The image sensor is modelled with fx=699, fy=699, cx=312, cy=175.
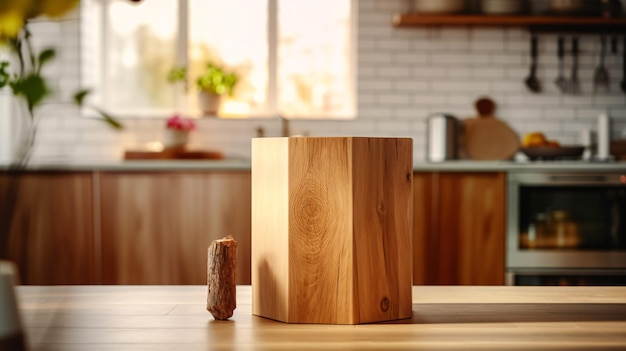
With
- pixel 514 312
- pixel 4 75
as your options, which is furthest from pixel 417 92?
pixel 4 75

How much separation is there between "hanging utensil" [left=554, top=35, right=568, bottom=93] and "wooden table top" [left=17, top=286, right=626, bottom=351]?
3306mm

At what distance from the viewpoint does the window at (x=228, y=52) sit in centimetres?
435

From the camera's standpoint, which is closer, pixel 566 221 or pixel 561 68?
pixel 566 221

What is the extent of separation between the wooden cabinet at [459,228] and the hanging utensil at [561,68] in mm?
1053

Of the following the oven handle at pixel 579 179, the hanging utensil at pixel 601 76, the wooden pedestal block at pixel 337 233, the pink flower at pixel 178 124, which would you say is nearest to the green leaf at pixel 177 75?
the pink flower at pixel 178 124

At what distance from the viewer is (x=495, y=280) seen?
3580mm

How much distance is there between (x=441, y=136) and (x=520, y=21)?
819 mm

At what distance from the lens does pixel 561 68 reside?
428 centimetres

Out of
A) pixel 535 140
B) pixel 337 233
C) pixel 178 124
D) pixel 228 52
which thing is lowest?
pixel 337 233

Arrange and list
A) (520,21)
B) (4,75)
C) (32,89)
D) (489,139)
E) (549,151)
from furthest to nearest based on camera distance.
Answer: (489,139) → (520,21) → (549,151) → (4,75) → (32,89)

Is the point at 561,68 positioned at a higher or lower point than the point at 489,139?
higher

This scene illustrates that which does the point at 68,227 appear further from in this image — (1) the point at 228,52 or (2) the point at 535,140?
(2) the point at 535,140

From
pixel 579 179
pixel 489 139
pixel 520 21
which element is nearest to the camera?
pixel 579 179

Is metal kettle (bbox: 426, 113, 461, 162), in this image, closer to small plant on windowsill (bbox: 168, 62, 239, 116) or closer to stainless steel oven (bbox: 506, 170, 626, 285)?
stainless steel oven (bbox: 506, 170, 626, 285)
